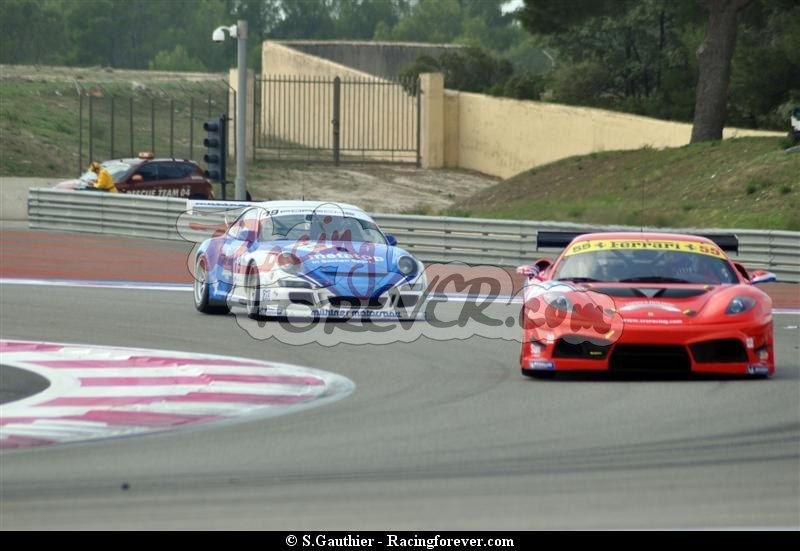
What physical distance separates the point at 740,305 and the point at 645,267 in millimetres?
1059

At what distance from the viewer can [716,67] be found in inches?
1325

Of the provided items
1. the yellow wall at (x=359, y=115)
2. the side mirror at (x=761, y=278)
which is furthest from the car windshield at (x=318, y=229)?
the yellow wall at (x=359, y=115)

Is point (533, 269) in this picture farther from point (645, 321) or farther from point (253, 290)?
point (253, 290)

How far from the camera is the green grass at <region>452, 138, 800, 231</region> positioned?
26.7 meters

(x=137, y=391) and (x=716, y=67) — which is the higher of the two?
(x=716, y=67)

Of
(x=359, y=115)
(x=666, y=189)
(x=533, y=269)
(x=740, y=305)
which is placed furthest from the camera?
(x=359, y=115)

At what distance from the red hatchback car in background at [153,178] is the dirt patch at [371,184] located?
6.36 m

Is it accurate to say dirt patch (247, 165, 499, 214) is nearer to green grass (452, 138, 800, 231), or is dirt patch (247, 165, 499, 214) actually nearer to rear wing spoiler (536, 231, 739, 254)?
green grass (452, 138, 800, 231)

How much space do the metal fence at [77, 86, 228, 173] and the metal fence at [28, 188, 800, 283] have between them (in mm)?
16134

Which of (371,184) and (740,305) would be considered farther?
(371,184)

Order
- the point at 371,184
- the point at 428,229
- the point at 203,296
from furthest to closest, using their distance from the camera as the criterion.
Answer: the point at 371,184
the point at 428,229
the point at 203,296

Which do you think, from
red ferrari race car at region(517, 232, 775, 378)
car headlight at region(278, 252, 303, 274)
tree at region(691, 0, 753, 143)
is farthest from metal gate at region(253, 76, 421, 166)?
red ferrari race car at region(517, 232, 775, 378)

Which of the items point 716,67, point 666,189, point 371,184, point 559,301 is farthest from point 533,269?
point 371,184
